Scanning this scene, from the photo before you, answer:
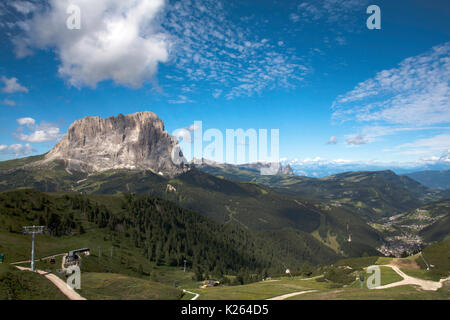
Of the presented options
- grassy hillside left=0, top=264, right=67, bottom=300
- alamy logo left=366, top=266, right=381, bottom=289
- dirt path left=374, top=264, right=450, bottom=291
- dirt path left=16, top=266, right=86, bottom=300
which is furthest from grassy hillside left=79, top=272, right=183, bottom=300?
dirt path left=374, top=264, right=450, bottom=291

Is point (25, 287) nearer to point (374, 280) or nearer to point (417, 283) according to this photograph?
point (374, 280)

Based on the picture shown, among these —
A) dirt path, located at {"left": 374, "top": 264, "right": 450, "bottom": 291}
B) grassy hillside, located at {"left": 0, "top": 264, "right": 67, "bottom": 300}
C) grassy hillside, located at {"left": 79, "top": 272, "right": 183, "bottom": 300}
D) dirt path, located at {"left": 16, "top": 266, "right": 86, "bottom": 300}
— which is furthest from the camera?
dirt path, located at {"left": 374, "top": 264, "right": 450, "bottom": 291}

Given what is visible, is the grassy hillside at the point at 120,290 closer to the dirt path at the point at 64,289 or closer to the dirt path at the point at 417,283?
the dirt path at the point at 64,289

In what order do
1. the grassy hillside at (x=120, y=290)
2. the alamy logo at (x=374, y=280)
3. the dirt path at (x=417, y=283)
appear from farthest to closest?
the alamy logo at (x=374, y=280)
the dirt path at (x=417, y=283)
the grassy hillside at (x=120, y=290)

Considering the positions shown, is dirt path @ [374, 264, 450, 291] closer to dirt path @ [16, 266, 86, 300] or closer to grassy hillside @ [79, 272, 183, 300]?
grassy hillside @ [79, 272, 183, 300]

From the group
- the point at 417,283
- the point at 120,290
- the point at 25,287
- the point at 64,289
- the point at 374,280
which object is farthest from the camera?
the point at 374,280

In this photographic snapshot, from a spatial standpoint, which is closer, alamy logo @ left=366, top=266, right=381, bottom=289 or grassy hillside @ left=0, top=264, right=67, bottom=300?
grassy hillside @ left=0, top=264, right=67, bottom=300

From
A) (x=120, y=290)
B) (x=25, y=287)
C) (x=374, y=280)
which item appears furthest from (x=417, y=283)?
(x=25, y=287)

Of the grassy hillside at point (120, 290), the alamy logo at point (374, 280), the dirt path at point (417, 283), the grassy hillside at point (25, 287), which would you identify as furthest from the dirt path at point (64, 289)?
the alamy logo at point (374, 280)

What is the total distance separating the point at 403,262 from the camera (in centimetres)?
10488

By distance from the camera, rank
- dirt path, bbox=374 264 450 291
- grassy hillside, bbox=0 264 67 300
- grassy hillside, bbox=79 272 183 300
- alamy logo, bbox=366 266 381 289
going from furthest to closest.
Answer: alamy logo, bbox=366 266 381 289, dirt path, bbox=374 264 450 291, grassy hillside, bbox=79 272 183 300, grassy hillside, bbox=0 264 67 300
